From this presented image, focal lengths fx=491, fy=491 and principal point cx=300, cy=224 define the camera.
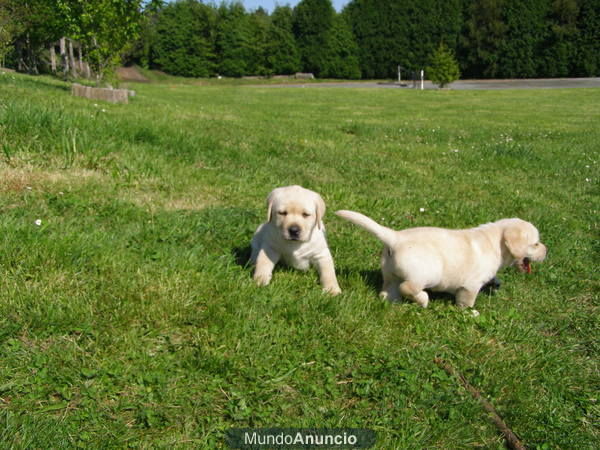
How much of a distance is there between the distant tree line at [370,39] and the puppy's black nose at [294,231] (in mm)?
37539

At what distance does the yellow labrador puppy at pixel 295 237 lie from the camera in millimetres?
3250

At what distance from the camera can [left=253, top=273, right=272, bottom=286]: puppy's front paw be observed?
3.25 metres

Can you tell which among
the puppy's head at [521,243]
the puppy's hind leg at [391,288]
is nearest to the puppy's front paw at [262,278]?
the puppy's hind leg at [391,288]

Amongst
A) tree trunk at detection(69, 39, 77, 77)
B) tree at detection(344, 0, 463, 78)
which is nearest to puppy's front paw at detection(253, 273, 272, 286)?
tree trunk at detection(69, 39, 77, 77)

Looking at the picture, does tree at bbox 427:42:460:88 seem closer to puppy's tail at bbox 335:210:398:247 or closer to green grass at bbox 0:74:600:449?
green grass at bbox 0:74:600:449

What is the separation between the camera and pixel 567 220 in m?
5.24

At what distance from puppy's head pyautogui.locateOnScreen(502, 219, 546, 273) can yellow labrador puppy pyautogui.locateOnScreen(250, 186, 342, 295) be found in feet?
4.03

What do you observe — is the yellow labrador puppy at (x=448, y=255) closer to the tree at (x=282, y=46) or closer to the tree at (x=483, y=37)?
the tree at (x=483, y=37)

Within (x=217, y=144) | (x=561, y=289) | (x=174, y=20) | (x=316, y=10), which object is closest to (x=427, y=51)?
(x=316, y=10)

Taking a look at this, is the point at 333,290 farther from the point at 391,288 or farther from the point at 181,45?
the point at 181,45

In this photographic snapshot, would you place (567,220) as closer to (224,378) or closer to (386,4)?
(224,378)

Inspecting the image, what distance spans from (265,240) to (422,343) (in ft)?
4.20

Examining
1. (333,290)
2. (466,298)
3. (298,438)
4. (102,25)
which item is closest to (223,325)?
(298,438)

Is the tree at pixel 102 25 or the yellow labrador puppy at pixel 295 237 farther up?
the tree at pixel 102 25
